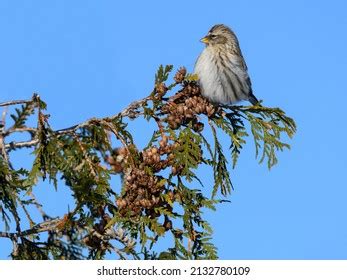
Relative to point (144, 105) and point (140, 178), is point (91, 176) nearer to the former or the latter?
point (140, 178)

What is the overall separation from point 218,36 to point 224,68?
1.98 feet

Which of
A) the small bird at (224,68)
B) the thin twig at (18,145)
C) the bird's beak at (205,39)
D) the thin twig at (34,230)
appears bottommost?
the thin twig at (34,230)

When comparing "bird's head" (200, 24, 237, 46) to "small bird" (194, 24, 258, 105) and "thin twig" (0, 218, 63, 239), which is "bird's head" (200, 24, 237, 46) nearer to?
"small bird" (194, 24, 258, 105)

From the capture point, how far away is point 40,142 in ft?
14.3

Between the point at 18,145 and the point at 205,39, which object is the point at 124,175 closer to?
the point at 18,145

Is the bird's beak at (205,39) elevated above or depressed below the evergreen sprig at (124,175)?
above

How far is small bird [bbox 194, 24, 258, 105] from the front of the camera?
6828 millimetres

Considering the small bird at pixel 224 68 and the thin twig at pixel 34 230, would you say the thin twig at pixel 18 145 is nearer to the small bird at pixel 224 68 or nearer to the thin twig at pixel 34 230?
the thin twig at pixel 34 230

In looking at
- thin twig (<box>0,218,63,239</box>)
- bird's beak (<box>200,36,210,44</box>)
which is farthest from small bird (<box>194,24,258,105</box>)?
thin twig (<box>0,218,63,239</box>)

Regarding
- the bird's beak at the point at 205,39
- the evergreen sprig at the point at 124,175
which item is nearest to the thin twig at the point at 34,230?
the evergreen sprig at the point at 124,175

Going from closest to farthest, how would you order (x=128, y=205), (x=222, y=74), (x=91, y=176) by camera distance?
1. (x=128, y=205)
2. (x=91, y=176)
3. (x=222, y=74)

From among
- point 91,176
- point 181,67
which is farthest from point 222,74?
point 91,176

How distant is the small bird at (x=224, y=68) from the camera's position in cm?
683
